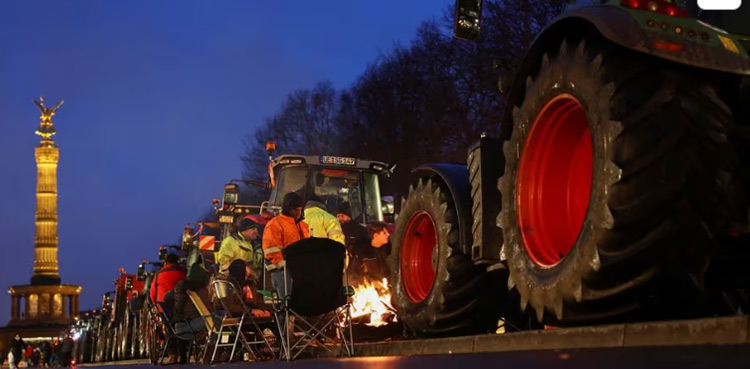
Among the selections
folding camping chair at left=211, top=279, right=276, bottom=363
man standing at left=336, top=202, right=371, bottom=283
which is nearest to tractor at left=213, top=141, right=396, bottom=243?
man standing at left=336, top=202, right=371, bottom=283

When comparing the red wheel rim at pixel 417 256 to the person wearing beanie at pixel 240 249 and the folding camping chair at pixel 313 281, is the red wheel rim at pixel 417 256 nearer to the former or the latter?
the folding camping chair at pixel 313 281

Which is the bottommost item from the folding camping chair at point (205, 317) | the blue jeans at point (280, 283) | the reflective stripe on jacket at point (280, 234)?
the folding camping chair at point (205, 317)

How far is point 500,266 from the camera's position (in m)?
7.27

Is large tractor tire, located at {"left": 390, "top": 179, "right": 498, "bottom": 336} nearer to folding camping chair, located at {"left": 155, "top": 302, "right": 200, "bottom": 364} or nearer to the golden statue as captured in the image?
folding camping chair, located at {"left": 155, "top": 302, "right": 200, "bottom": 364}

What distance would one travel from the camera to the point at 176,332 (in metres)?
16.0

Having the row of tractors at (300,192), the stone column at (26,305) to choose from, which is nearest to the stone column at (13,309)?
the stone column at (26,305)

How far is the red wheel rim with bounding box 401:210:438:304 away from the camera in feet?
31.4

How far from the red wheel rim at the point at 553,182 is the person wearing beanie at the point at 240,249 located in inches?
329

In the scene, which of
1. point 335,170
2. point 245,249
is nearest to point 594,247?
point 245,249

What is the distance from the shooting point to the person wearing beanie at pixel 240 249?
14.9 meters

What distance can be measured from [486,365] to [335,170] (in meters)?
14.0

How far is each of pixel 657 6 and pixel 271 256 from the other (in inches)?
263

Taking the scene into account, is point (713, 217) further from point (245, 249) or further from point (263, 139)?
point (263, 139)

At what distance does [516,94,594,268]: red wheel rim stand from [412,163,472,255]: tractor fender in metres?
1.56
